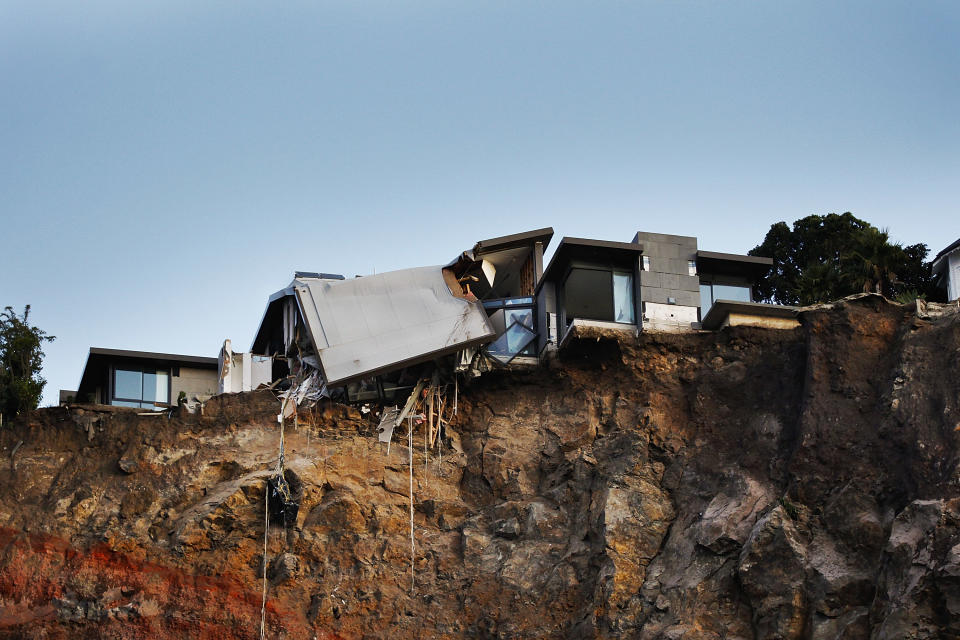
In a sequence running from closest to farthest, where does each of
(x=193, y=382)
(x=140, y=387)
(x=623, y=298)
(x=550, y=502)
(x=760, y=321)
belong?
(x=550, y=502) < (x=760, y=321) < (x=623, y=298) < (x=140, y=387) < (x=193, y=382)

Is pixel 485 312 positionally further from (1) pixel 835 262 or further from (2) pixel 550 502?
(1) pixel 835 262

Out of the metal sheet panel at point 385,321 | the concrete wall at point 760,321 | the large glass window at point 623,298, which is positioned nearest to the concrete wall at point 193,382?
the metal sheet panel at point 385,321

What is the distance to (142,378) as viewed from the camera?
43.6 metres

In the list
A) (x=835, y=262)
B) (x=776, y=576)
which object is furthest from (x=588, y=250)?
(x=835, y=262)

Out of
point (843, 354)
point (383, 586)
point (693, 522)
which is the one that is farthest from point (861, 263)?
point (383, 586)

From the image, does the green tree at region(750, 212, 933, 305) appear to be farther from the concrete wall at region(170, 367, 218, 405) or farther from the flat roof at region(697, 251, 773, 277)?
the concrete wall at region(170, 367, 218, 405)

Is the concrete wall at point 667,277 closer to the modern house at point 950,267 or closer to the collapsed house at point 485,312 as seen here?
the collapsed house at point 485,312

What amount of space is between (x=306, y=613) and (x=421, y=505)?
4.43 metres

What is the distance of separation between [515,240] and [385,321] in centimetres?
560

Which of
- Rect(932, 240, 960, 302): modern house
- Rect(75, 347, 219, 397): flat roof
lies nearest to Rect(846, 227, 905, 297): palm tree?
Rect(932, 240, 960, 302): modern house

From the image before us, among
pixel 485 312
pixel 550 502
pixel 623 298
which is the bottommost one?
pixel 550 502

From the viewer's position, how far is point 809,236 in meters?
53.2

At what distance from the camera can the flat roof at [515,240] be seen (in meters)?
40.9

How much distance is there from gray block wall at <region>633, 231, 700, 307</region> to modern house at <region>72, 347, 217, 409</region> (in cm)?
1517
